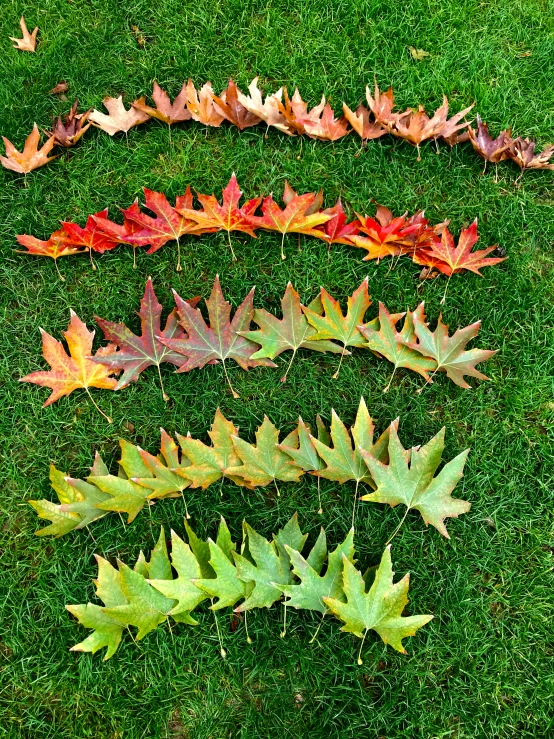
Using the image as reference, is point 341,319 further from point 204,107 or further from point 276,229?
point 204,107

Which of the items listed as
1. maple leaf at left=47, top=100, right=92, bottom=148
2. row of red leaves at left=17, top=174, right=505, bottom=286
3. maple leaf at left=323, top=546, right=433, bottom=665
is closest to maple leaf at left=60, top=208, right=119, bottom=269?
row of red leaves at left=17, top=174, right=505, bottom=286

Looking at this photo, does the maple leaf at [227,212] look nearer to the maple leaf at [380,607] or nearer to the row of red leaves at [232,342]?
the row of red leaves at [232,342]

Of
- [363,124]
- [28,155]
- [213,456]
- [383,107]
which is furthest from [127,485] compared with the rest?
[383,107]

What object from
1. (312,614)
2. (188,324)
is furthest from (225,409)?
(312,614)

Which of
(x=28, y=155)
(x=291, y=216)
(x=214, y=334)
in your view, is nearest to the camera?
(x=214, y=334)

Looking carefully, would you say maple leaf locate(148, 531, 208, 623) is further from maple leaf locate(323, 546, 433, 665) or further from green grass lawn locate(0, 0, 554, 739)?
maple leaf locate(323, 546, 433, 665)

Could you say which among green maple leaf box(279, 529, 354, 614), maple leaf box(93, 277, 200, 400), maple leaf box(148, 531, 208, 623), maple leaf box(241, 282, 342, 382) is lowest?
maple leaf box(148, 531, 208, 623)
